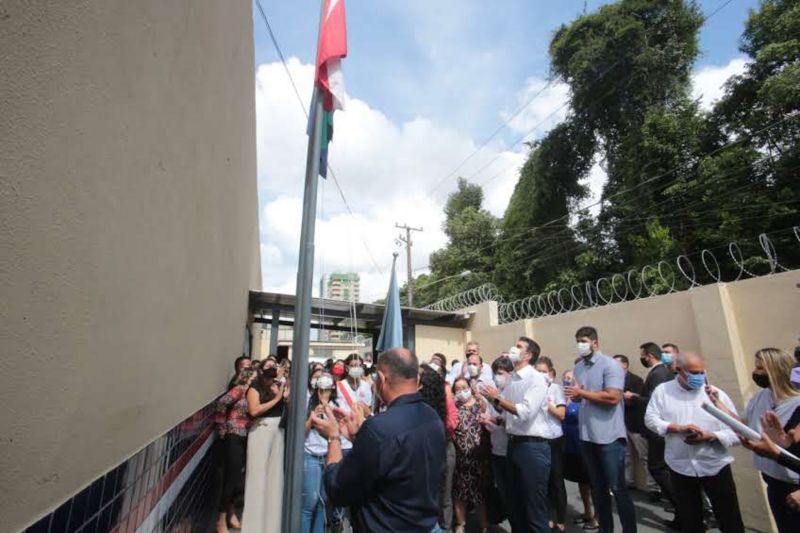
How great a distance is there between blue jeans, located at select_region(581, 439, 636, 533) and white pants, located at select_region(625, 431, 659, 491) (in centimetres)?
199

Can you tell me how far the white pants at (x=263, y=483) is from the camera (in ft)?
10.4

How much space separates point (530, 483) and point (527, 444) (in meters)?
0.30

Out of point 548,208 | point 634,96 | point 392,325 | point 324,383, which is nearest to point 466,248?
point 548,208

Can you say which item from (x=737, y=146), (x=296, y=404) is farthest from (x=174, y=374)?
(x=737, y=146)

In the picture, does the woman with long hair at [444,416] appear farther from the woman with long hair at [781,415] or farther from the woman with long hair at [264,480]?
the woman with long hair at [781,415]

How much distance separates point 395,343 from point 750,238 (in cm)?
1280

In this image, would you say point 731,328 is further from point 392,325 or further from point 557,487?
point 392,325

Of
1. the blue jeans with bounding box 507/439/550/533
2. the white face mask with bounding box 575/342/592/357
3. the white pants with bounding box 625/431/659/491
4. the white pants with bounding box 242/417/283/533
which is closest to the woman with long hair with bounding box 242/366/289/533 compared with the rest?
the white pants with bounding box 242/417/283/533

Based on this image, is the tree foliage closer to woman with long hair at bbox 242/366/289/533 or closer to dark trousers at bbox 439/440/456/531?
dark trousers at bbox 439/440/456/531

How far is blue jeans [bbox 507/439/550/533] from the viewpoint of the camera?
140 inches

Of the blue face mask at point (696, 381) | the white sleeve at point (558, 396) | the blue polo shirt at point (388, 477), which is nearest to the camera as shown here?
Result: the blue polo shirt at point (388, 477)

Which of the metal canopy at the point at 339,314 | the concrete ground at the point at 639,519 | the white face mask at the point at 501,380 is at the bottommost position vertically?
the concrete ground at the point at 639,519

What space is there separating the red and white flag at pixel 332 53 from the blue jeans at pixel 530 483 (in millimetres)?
3174

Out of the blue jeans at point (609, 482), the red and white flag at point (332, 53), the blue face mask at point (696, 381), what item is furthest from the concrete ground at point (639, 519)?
the red and white flag at point (332, 53)
